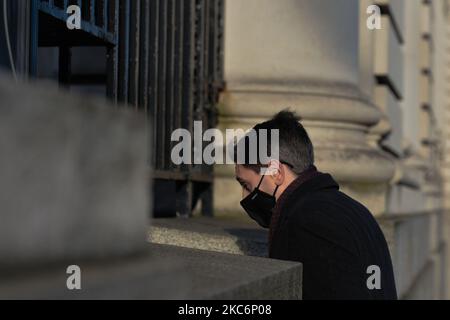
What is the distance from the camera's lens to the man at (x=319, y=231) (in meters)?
3.54

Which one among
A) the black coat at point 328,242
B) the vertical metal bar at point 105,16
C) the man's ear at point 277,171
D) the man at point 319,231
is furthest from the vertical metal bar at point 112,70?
the black coat at point 328,242

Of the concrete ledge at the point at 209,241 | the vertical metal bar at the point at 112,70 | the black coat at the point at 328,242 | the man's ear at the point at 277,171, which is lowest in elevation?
the concrete ledge at the point at 209,241

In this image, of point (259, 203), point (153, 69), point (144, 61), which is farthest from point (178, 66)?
point (259, 203)

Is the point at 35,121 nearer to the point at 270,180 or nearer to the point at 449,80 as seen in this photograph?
the point at 270,180

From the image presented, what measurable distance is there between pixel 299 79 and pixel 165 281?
16.9 feet

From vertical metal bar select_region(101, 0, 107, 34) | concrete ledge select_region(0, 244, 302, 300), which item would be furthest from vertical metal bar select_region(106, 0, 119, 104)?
concrete ledge select_region(0, 244, 302, 300)

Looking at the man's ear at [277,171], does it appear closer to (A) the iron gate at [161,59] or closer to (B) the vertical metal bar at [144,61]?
(A) the iron gate at [161,59]

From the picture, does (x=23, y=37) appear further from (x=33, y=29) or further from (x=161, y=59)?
(x=161, y=59)

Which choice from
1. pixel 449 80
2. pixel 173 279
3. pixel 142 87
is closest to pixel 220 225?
pixel 142 87

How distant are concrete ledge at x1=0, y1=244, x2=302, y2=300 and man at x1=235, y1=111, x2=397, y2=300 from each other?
669 mm

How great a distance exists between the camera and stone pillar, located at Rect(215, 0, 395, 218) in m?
6.91

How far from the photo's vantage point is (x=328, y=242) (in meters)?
A: 3.63

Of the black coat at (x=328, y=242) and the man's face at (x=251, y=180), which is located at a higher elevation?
the man's face at (x=251, y=180)
